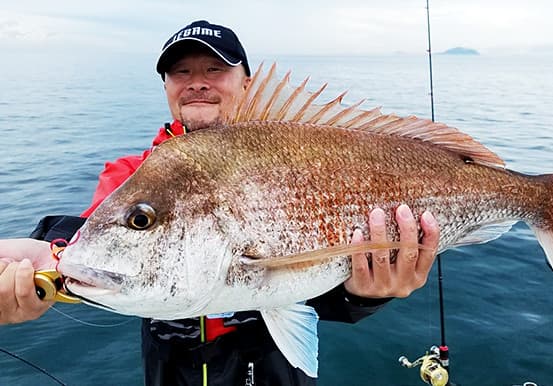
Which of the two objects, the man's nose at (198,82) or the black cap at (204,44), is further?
the man's nose at (198,82)

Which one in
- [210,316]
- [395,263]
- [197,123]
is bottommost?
[210,316]

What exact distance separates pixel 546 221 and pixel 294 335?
4.02 feet

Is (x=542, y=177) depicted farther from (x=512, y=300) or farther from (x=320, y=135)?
(x=512, y=300)

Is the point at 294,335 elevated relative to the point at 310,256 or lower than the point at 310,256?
lower

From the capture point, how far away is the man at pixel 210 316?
1.74 m

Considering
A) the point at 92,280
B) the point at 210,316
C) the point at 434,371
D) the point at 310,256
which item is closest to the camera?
the point at 92,280

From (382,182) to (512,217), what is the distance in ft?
2.16

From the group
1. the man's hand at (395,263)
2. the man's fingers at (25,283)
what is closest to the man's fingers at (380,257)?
the man's hand at (395,263)

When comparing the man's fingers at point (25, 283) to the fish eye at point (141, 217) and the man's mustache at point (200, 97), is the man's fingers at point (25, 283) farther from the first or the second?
the man's mustache at point (200, 97)

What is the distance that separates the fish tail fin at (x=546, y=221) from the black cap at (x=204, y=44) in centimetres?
171

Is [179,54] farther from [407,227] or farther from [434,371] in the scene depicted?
[434,371]

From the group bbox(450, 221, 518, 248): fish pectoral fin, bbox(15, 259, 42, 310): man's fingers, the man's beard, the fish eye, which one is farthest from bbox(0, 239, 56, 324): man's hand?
bbox(450, 221, 518, 248): fish pectoral fin

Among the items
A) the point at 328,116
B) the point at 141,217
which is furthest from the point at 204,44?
the point at 141,217

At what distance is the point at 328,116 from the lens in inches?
71.7
